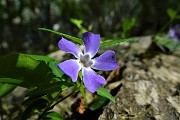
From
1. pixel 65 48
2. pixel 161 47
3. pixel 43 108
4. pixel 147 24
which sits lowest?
pixel 147 24

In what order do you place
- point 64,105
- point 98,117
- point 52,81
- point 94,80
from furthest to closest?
point 64,105 < point 98,117 < point 52,81 < point 94,80

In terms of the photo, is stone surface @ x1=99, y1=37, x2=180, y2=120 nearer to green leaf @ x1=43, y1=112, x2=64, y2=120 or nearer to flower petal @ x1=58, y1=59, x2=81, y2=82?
green leaf @ x1=43, y1=112, x2=64, y2=120

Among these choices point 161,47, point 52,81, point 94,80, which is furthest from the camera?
point 161,47

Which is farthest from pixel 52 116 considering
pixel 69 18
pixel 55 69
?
pixel 69 18

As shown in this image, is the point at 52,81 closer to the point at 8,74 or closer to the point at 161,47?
the point at 8,74

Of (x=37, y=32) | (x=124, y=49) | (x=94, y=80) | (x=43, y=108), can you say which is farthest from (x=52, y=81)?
(x=37, y=32)

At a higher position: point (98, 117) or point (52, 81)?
point (52, 81)

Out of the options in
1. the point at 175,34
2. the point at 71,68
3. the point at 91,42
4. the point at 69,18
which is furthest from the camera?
the point at 69,18

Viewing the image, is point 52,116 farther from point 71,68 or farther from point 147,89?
point 147,89
